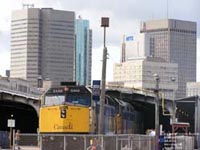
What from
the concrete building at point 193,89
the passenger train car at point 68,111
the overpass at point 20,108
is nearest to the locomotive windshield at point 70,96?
the passenger train car at point 68,111

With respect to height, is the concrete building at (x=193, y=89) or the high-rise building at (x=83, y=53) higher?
the high-rise building at (x=83, y=53)

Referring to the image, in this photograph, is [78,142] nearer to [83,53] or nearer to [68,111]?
[68,111]

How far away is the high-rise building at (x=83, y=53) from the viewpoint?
472ft

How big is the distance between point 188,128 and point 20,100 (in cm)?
1645

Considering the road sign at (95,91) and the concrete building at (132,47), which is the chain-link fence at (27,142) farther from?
the concrete building at (132,47)

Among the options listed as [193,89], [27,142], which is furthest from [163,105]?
[193,89]

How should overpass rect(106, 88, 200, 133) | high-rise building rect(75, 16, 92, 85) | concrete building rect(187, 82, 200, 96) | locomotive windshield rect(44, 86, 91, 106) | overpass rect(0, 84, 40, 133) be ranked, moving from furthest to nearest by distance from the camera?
concrete building rect(187, 82, 200, 96), high-rise building rect(75, 16, 92, 85), overpass rect(0, 84, 40, 133), overpass rect(106, 88, 200, 133), locomotive windshield rect(44, 86, 91, 106)

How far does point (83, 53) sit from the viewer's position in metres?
155

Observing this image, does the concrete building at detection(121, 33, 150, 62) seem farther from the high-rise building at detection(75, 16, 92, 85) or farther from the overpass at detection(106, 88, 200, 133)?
the overpass at detection(106, 88, 200, 133)

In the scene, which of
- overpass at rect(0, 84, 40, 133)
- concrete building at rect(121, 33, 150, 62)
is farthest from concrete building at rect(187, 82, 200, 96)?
overpass at rect(0, 84, 40, 133)

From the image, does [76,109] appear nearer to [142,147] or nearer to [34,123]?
[142,147]

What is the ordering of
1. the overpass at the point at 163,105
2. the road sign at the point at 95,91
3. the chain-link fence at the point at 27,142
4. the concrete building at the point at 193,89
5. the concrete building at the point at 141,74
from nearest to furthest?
1. the chain-link fence at the point at 27,142
2. the road sign at the point at 95,91
3. the overpass at the point at 163,105
4. the concrete building at the point at 141,74
5. the concrete building at the point at 193,89

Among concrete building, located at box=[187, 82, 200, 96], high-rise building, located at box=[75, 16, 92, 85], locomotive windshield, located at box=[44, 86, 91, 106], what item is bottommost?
concrete building, located at box=[187, 82, 200, 96]

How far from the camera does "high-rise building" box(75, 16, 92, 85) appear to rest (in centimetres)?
14388
